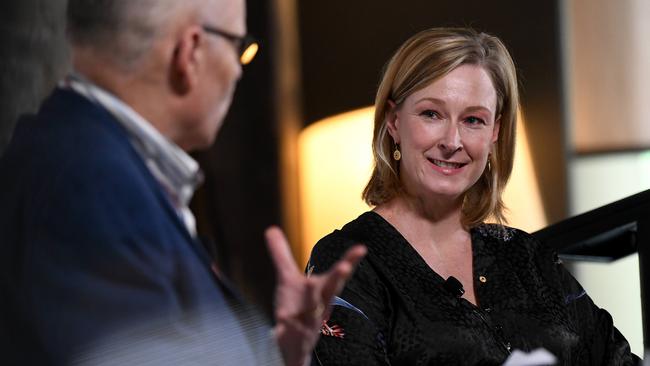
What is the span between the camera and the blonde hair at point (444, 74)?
217 centimetres

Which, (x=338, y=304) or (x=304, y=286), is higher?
(x=304, y=286)

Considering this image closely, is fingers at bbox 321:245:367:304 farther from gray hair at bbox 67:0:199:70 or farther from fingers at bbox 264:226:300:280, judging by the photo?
gray hair at bbox 67:0:199:70

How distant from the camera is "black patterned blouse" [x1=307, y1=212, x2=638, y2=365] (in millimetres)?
2000

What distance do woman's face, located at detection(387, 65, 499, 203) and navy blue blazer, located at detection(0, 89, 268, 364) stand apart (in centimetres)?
109

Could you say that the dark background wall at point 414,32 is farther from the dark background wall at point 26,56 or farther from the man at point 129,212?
the man at point 129,212

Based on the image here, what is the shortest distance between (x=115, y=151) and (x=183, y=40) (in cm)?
14

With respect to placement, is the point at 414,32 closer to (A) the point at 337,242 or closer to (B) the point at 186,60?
(A) the point at 337,242

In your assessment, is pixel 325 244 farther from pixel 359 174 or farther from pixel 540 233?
pixel 359 174

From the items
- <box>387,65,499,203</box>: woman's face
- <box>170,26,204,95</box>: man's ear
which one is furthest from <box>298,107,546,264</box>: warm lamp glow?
→ <box>170,26,204,95</box>: man's ear

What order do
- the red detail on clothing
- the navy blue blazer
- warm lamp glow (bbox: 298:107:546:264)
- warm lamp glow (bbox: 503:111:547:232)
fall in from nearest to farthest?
the navy blue blazer
the red detail on clothing
warm lamp glow (bbox: 298:107:546:264)
warm lamp glow (bbox: 503:111:547:232)

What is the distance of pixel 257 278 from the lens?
10.0 feet

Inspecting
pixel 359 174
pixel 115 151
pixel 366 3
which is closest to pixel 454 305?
pixel 115 151

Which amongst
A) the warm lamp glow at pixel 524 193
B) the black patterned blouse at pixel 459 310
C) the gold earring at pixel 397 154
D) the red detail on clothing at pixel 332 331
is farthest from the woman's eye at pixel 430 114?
the warm lamp glow at pixel 524 193

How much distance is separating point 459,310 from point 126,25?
1133mm
